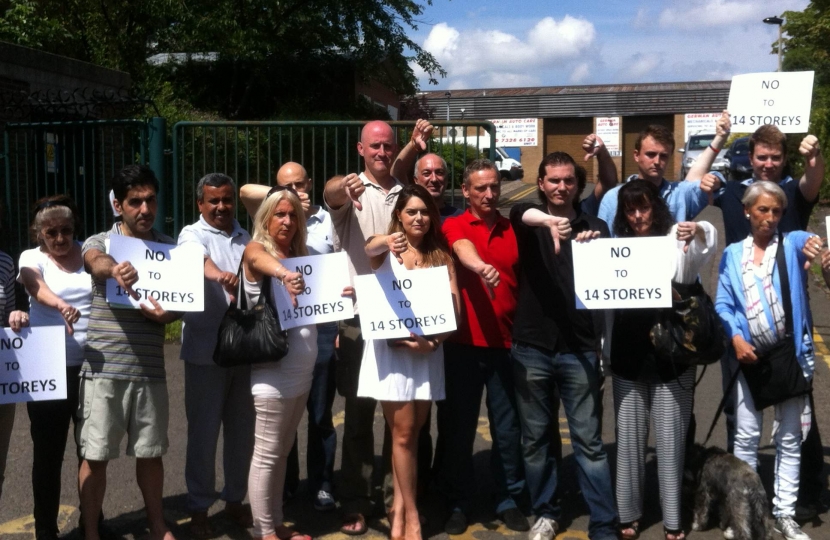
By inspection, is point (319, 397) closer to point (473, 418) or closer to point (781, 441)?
point (473, 418)

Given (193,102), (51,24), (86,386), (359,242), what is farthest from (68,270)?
(193,102)

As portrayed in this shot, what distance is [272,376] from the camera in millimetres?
4648

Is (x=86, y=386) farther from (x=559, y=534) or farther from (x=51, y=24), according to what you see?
(x=51, y=24)

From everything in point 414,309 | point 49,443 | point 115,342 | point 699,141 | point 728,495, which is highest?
point 699,141

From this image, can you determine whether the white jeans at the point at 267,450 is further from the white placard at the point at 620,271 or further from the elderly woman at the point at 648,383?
the elderly woman at the point at 648,383

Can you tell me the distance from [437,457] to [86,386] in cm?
213

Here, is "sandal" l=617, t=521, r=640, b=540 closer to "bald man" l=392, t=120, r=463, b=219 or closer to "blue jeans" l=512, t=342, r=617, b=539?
"blue jeans" l=512, t=342, r=617, b=539

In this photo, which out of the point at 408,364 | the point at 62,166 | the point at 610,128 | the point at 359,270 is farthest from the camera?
the point at 610,128

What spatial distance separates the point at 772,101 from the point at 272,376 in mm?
3436

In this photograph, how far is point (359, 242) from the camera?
17.1 feet

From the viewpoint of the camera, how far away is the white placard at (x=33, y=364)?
4.36m

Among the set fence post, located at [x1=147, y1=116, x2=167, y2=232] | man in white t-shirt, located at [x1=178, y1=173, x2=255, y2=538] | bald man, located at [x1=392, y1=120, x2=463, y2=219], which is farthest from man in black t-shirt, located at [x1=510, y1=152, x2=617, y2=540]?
fence post, located at [x1=147, y1=116, x2=167, y2=232]

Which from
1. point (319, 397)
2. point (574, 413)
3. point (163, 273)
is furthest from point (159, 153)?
point (574, 413)

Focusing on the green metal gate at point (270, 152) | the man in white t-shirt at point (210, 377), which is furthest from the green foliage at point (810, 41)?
the man in white t-shirt at point (210, 377)
